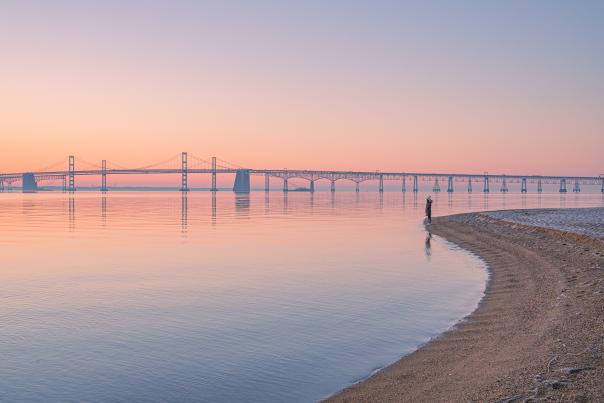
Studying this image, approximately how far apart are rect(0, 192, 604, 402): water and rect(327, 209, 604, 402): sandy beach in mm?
552

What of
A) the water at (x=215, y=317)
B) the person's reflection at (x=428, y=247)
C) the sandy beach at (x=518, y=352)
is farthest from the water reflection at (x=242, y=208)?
the sandy beach at (x=518, y=352)

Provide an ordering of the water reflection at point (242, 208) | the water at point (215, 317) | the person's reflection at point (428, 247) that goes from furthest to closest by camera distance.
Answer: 1. the water reflection at point (242, 208)
2. the person's reflection at point (428, 247)
3. the water at point (215, 317)

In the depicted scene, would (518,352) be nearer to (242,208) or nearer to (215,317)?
(215,317)

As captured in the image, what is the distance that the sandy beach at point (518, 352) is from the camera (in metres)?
6.38

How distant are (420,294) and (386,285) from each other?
4.47 ft

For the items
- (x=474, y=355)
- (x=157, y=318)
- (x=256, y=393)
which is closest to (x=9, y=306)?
(x=157, y=318)

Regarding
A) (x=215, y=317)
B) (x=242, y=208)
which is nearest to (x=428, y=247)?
(x=215, y=317)

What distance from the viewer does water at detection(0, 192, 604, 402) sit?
7.67 meters

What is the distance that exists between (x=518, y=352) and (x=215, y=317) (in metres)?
5.78

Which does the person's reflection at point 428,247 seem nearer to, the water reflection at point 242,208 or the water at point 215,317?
the water at point 215,317

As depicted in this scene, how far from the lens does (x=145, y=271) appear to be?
17531mm

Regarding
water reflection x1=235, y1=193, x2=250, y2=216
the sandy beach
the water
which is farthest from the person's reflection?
water reflection x1=235, y1=193, x2=250, y2=216

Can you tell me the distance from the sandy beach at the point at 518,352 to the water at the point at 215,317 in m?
0.55

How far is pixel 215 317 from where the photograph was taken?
11305 millimetres
